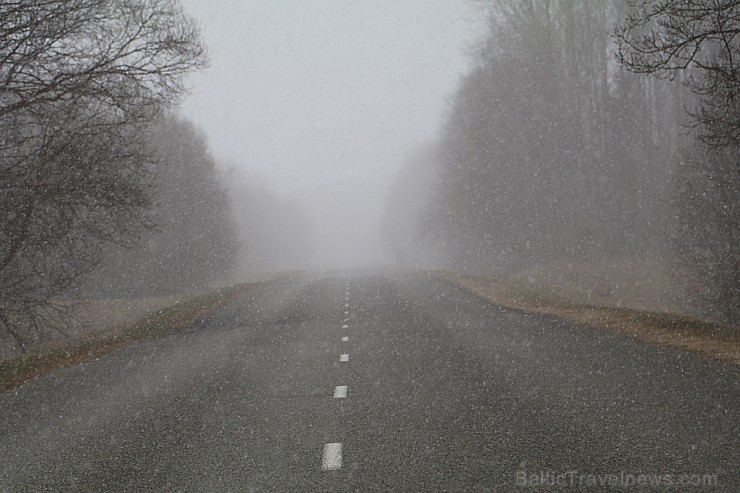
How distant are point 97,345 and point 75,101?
5665mm

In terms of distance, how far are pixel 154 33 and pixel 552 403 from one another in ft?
34.6

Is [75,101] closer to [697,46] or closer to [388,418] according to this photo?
[388,418]

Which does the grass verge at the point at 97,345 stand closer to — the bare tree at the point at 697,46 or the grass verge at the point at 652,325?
the grass verge at the point at 652,325

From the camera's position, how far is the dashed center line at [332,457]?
4893mm

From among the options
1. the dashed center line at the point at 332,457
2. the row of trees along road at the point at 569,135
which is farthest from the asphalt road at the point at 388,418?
the row of trees along road at the point at 569,135

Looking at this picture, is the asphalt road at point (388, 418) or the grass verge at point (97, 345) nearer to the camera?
the asphalt road at point (388, 418)

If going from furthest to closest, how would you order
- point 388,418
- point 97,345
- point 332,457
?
point 97,345
point 388,418
point 332,457

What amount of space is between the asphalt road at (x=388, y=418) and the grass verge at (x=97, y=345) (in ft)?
2.95

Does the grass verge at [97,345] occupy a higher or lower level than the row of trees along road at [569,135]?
lower

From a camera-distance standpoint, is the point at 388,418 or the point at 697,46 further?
the point at 697,46

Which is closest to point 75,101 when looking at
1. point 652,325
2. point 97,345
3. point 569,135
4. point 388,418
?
point 97,345

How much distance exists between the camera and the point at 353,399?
7.10 m

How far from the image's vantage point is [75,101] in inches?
436

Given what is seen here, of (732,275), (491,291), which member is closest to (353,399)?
(732,275)
